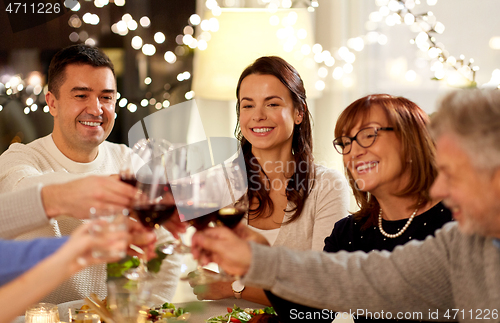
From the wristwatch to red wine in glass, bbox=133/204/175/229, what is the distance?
26.9 inches

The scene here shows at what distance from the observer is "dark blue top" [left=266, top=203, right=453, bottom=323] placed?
1.29 m

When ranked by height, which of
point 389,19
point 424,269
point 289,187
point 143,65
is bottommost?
point 424,269

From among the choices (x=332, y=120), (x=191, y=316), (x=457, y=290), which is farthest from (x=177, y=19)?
(x=457, y=290)

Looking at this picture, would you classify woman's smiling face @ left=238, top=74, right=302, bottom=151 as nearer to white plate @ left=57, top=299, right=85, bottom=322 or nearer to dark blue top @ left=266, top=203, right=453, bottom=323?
dark blue top @ left=266, top=203, right=453, bottom=323

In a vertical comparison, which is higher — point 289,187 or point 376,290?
point 289,187

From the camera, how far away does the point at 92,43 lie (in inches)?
116

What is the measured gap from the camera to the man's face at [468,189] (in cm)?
91

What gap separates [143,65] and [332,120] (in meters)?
1.43

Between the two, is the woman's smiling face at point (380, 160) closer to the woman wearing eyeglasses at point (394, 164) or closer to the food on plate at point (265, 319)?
the woman wearing eyeglasses at point (394, 164)

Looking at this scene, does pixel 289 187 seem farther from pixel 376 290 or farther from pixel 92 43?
pixel 92 43

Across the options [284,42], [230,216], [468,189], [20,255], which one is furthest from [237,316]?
[284,42]

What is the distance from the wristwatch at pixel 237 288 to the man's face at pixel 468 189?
88 centimetres

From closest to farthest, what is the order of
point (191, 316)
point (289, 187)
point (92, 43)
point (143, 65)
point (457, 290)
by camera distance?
point (457, 290) < point (191, 316) < point (289, 187) < point (92, 43) < point (143, 65)

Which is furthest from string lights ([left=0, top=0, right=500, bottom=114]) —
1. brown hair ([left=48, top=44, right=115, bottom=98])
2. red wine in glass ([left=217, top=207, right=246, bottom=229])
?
red wine in glass ([left=217, top=207, right=246, bottom=229])
